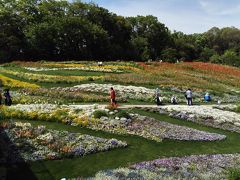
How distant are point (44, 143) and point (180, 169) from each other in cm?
750

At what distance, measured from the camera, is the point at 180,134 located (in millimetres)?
29281

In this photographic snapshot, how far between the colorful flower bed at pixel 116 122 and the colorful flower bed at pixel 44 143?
7.00 ft

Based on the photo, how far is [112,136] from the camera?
27.4 m

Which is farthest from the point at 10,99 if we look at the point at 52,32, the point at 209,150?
the point at 52,32

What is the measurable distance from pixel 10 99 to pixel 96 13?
6220 cm

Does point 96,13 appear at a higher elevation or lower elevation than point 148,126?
higher

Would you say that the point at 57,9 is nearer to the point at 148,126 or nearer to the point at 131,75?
the point at 131,75

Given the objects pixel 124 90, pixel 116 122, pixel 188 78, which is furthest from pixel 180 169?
pixel 188 78

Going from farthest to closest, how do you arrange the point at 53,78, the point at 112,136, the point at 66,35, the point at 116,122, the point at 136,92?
1. the point at 66,35
2. the point at 53,78
3. the point at 136,92
4. the point at 116,122
5. the point at 112,136

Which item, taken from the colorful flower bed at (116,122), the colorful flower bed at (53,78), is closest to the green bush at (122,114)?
the colorful flower bed at (116,122)

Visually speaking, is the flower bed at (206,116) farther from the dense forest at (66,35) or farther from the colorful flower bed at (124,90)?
the dense forest at (66,35)

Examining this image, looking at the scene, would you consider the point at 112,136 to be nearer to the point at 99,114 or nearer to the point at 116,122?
the point at 116,122

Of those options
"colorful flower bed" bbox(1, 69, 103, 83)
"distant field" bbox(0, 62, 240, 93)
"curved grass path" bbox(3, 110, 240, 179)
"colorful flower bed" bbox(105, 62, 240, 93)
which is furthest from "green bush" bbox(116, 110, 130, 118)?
"colorful flower bed" bbox(105, 62, 240, 93)

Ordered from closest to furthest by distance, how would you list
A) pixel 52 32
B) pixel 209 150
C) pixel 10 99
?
pixel 209 150 < pixel 10 99 < pixel 52 32
